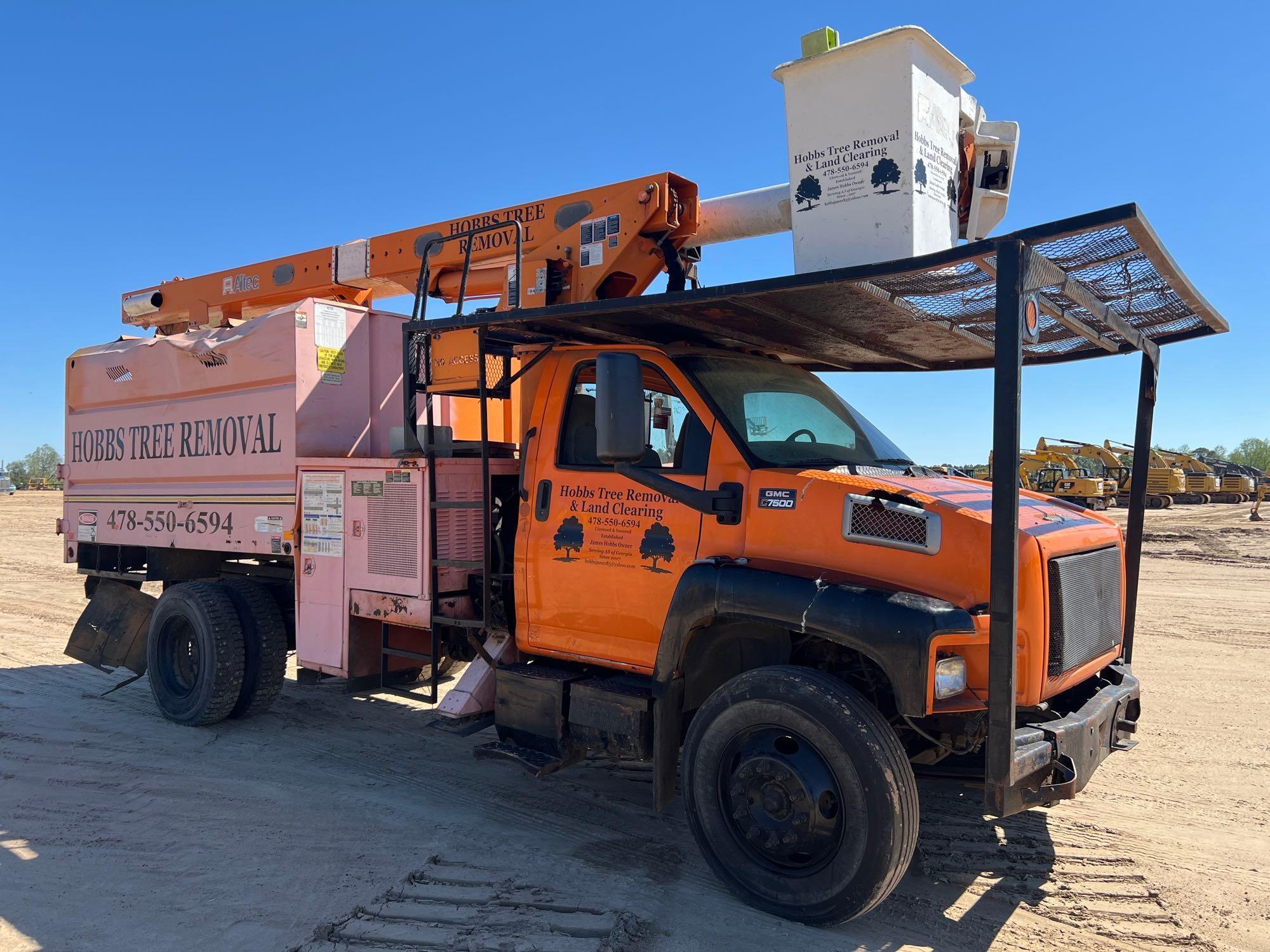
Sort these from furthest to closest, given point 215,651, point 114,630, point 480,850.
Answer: point 114,630, point 215,651, point 480,850

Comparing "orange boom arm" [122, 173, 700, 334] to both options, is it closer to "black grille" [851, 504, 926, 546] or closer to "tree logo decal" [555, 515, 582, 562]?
"tree logo decal" [555, 515, 582, 562]

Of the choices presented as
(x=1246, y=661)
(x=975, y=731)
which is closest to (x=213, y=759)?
(x=975, y=731)

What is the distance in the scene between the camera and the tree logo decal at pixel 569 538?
14.6ft

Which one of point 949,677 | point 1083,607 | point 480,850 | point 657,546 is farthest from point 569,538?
point 1083,607

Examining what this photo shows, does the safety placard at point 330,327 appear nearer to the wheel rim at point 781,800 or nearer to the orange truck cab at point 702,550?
the orange truck cab at point 702,550

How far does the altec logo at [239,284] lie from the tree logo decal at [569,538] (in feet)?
13.9

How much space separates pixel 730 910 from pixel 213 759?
12.2 feet

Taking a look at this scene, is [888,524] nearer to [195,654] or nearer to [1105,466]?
[195,654]

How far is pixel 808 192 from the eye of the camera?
386 cm

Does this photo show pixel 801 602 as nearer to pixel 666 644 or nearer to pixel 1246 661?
pixel 666 644

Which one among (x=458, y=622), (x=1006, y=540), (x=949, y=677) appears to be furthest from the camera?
(x=458, y=622)

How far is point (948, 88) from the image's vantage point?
3.73 m

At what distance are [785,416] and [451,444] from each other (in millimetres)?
2151

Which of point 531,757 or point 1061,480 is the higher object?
point 1061,480
